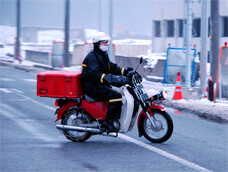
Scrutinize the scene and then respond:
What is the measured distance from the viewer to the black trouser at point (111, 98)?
23.1 feet

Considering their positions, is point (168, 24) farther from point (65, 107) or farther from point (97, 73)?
point (97, 73)

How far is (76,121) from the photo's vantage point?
7.40 meters

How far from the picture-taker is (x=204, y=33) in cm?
1450

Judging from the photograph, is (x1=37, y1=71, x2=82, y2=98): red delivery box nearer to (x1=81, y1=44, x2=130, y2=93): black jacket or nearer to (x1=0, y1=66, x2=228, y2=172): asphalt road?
(x1=81, y1=44, x2=130, y2=93): black jacket

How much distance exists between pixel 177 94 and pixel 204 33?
235cm

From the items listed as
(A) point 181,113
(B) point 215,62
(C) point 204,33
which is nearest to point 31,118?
(A) point 181,113

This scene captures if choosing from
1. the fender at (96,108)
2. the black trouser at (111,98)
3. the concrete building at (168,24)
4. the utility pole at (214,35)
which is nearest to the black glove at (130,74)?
the black trouser at (111,98)

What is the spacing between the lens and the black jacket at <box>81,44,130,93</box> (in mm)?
6918

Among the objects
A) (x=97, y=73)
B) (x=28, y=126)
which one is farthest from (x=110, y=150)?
(x=28, y=126)

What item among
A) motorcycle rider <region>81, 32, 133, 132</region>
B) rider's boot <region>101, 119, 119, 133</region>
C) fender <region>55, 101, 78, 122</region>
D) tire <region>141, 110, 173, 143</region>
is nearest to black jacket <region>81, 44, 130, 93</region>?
motorcycle rider <region>81, 32, 133, 132</region>

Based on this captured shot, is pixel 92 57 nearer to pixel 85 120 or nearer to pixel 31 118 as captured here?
pixel 85 120

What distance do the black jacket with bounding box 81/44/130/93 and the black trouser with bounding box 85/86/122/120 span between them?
0.09 meters

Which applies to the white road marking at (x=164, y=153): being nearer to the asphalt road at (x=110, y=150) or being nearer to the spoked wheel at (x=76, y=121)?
the asphalt road at (x=110, y=150)

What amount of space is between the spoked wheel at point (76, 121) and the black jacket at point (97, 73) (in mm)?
434
